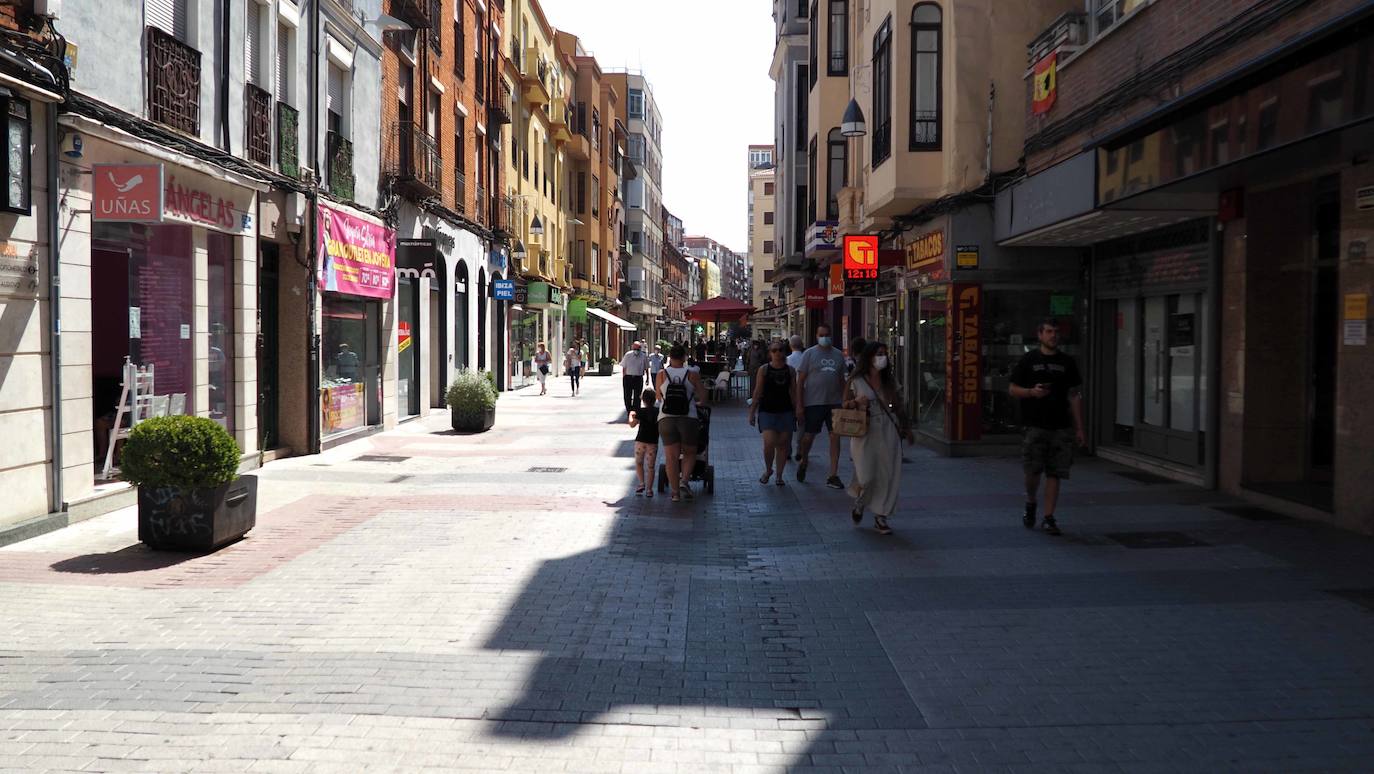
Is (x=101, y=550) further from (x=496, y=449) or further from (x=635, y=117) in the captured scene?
(x=635, y=117)

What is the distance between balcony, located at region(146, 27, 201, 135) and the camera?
35.7ft

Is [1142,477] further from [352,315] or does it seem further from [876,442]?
[352,315]

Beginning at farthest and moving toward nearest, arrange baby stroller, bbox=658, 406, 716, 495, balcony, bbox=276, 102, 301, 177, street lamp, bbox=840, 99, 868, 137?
street lamp, bbox=840, 99, 868, 137, balcony, bbox=276, 102, 301, 177, baby stroller, bbox=658, 406, 716, 495

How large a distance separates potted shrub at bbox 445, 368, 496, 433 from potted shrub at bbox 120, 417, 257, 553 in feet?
34.7

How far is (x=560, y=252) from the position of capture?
44344 mm

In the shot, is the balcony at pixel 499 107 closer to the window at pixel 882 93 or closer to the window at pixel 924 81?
the window at pixel 882 93

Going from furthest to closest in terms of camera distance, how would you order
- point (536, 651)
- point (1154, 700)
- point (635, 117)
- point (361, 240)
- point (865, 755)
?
1. point (635, 117)
2. point (361, 240)
3. point (536, 651)
4. point (1154, 700)
5. point (865, 755)

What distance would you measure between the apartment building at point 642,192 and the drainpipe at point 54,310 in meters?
55.3

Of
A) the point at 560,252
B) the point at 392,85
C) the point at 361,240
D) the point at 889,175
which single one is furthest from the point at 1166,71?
the point at 560,252

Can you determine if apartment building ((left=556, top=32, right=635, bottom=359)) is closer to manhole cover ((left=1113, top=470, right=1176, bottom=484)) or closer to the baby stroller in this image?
the baby stroller

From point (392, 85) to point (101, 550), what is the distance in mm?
13389

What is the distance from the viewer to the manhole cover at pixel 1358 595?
6.61 metres

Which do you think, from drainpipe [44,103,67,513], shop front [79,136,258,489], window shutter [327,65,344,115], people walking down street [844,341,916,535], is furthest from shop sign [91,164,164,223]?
window shutter [327,65,344,115]

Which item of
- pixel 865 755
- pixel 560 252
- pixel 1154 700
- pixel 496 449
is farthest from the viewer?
pixel 560 252
